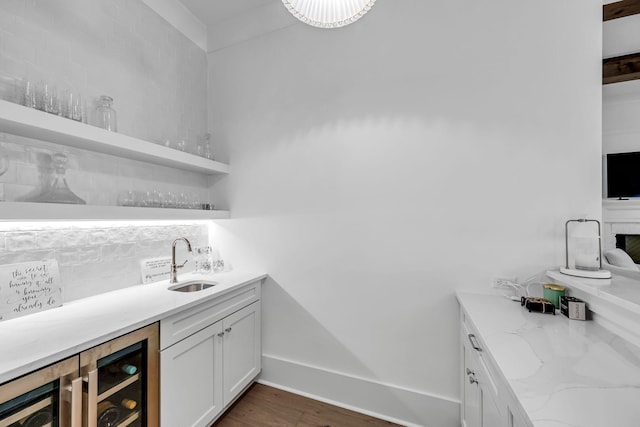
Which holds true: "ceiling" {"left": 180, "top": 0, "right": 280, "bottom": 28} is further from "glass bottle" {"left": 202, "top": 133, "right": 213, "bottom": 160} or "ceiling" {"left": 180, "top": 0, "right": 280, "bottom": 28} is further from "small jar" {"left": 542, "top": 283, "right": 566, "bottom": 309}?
"small jar" {"left": 542, "top": 283, "right": 566, "bottom": 309}

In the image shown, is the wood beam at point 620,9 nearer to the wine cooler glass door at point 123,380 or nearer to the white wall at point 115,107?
the white wall at point 115,107

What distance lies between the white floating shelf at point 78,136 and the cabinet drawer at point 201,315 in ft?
3.40

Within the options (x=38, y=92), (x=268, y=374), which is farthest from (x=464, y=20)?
(x=268, y=374)

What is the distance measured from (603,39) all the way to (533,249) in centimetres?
129

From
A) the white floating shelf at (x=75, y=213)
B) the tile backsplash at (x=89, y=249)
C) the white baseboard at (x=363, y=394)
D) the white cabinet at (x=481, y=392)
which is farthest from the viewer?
the white baseboard at (x=363, y=394)

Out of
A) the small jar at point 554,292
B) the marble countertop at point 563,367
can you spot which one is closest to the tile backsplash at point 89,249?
the marble countertop at point 563,367

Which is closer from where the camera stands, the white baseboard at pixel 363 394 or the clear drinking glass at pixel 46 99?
the clear drinking glass at pixel 46 99

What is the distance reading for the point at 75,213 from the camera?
1.33 metres

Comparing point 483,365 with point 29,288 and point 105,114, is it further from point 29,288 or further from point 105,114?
point 105,114

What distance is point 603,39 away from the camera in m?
1.54

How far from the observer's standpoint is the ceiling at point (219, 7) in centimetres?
223

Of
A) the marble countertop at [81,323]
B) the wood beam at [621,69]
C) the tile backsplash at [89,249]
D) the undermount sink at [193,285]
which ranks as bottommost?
the undermount sink at [193,285]

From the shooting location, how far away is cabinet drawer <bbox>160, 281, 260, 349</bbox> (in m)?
1.42

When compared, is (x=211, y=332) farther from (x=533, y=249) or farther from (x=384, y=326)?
(x=533, y=249)
